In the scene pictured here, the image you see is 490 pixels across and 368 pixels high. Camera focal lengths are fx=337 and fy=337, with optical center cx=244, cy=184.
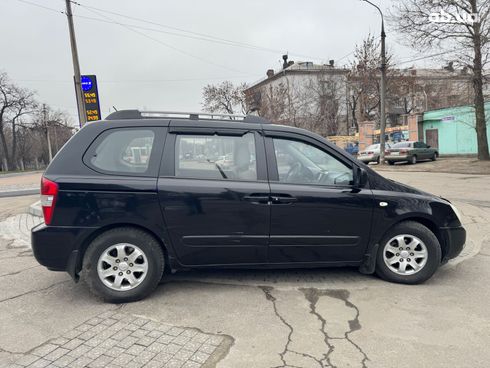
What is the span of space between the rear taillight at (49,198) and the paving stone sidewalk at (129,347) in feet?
3.59

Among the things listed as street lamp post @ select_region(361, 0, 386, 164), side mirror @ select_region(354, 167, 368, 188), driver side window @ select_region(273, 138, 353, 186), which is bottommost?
side mirror @ select_region(354, 167, 368, 188)

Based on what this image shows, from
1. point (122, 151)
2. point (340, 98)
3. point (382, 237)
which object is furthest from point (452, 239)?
point (340, 98)

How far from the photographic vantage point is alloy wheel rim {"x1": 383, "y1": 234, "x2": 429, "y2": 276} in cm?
381

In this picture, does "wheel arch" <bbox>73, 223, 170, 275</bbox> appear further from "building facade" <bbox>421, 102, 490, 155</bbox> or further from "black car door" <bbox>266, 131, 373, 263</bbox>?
"building facade" <bbox>421, 102, 490, 155</bbox>

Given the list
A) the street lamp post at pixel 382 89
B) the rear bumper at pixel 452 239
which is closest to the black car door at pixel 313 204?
the rear bumper at pixel 452 239

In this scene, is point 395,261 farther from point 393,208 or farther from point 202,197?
point 202,197

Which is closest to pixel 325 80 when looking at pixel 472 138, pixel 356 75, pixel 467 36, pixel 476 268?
pixel 356 75

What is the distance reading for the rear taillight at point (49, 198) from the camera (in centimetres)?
328

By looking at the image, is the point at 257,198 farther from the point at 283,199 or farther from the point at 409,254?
the point at 409,254

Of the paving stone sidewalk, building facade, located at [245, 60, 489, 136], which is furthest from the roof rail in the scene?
building facade, located at [245, 60, 489, 136]

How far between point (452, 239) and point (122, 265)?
3669 mm

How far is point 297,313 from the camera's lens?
3193 millimetres

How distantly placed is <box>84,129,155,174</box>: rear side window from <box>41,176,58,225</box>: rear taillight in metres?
0.39

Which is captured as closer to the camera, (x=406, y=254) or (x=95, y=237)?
(x=95, y=237)
